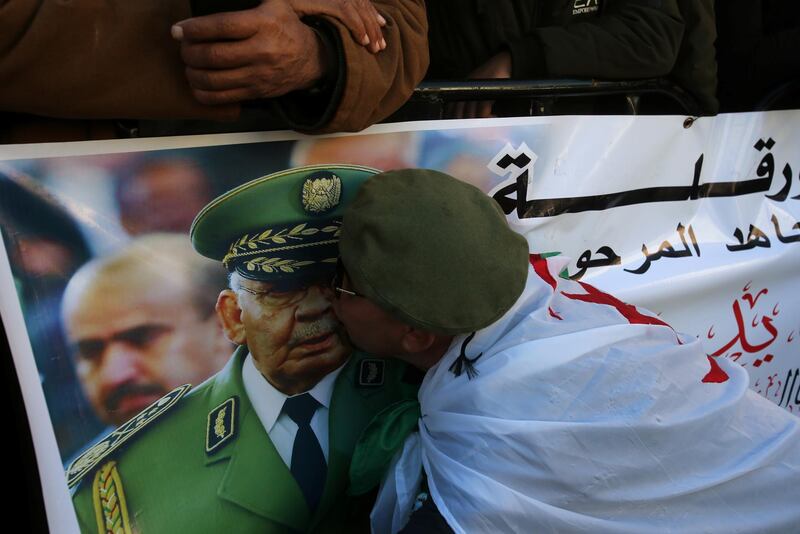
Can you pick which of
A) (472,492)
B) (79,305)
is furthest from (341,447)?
(79,305)

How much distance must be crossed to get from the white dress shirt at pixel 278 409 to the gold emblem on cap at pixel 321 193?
0.32 m

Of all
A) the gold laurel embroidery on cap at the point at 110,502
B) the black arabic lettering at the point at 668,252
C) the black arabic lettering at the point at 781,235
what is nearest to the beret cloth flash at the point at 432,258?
the gold laurel embroidery on cap at the point at 110,502

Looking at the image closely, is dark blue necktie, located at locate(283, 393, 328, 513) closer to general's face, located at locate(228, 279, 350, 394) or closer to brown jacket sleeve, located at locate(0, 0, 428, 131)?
general's face, located at locate(228, 279, 350, 394)

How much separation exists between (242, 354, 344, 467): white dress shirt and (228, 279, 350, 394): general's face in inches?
0.6

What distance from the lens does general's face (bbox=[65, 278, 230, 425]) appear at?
113cm

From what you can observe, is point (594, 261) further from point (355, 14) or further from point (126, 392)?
point (126, 392)

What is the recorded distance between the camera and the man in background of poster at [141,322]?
1.13 metres

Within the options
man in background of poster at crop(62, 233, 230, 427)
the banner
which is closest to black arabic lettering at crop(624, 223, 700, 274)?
the banner

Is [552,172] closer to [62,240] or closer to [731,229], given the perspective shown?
[731,229]

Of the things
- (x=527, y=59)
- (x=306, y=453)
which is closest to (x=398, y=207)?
(x=306, y=453)

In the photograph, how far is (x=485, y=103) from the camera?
1807mm

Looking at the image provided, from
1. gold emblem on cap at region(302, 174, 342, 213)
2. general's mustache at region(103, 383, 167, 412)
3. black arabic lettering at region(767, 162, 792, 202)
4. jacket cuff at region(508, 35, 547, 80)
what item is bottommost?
black arabic lettering at region(767, 162, 792, 202)

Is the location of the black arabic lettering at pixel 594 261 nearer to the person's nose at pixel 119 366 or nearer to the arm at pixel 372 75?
the arm at pixel 372 75

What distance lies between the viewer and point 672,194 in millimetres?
2129
